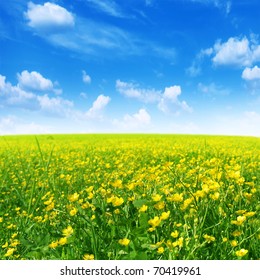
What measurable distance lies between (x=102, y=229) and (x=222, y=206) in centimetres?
102

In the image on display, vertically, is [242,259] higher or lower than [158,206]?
lower

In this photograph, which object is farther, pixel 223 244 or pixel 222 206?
pixel 222 206

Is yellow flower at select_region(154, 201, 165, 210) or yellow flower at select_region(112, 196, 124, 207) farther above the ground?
yellow flower at select_region(112, 196, 124, 207)

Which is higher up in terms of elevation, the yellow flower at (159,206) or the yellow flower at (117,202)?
the yellow flower at (117,202)

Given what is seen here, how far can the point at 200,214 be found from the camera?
3.30 m
